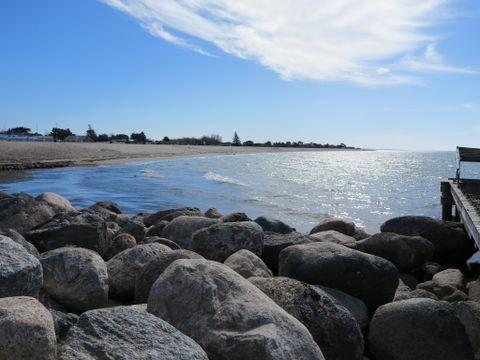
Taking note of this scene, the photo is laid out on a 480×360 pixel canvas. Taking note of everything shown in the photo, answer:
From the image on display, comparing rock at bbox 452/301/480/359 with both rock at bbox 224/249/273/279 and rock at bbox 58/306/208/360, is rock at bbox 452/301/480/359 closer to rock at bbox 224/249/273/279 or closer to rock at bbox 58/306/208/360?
rock at bbox 224/249/273/279

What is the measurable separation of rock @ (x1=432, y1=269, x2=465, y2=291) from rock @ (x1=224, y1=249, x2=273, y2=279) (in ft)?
8.93

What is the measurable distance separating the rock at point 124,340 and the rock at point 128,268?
7.37ft

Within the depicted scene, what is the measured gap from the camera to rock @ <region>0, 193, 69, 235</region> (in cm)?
792

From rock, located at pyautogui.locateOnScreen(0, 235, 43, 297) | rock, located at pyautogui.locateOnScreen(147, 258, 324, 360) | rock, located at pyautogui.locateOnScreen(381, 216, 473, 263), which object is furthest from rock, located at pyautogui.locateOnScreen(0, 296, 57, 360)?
rock, located at pyautogui.locateOnScreen(381, 216, 473, 263)

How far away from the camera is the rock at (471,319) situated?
5.14m

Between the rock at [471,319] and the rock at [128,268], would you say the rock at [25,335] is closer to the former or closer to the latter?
the rock at [128,268]

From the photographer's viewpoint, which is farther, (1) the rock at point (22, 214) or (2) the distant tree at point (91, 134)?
(2) the distant tree at point (91, 134)

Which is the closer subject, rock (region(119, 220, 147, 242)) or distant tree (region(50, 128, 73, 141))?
rock (region(119, 220, 147, 242))

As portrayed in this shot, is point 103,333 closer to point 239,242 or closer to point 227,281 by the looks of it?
point 227,281

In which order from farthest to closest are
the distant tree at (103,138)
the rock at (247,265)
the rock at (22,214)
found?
the distant tree at (103,138) → the rock at (22,214) → the rock at (247,265)

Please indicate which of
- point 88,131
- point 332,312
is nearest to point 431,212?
point 332,312

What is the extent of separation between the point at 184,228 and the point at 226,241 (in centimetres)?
136

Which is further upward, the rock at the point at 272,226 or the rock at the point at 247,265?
the rock at the point at 247,265

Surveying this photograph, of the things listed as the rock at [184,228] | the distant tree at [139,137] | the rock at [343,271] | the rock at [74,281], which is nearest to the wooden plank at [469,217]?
the rock at [343,271]
